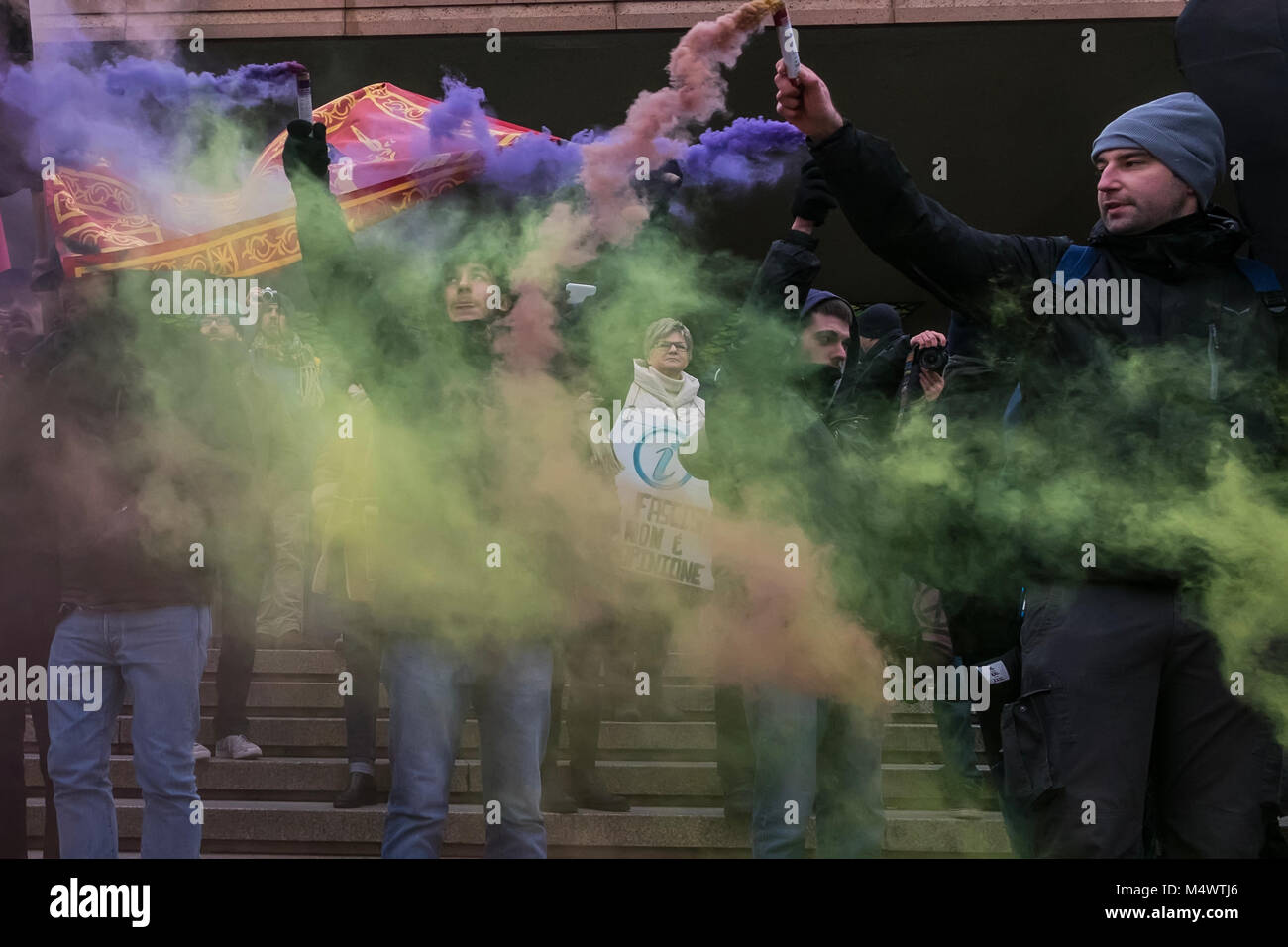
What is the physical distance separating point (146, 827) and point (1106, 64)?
721 cm

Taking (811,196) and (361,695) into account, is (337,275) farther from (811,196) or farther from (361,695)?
(361,695)

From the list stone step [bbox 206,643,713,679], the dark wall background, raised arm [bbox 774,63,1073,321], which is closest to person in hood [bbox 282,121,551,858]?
raised arm [bbox 774,63,1073,321]

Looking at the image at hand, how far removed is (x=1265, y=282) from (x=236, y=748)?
3.96m

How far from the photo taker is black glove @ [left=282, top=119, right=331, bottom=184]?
12.0ft

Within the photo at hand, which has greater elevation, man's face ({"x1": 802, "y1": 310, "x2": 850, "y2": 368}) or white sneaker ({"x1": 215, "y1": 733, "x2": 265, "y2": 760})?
man's face ({"x1": 802, "y1": 310, "x2": 850, "y2": 368})

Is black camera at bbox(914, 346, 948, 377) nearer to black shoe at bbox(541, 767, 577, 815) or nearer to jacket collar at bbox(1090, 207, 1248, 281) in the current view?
jacket collar at bbox(1090, 207, 1248, 281)

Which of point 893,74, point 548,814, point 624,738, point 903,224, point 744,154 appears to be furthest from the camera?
point 893,74

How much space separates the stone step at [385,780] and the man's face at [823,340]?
6.36 feet

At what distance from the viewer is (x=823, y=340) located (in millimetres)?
4023

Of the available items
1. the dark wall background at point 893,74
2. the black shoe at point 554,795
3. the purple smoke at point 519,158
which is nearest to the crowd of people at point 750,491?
the purple smoke at point 519,158

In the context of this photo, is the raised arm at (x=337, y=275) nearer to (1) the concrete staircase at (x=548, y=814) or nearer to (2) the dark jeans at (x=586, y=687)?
(2) the dark jeans at (x=586, y=687)

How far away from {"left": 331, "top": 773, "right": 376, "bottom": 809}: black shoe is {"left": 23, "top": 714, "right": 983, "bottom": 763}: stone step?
44 centimetres

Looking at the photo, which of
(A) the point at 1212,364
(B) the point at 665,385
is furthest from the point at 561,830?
(A) the point at 1212,364
